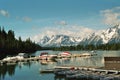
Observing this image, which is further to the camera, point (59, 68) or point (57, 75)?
point (59, 68)

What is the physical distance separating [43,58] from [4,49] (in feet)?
139

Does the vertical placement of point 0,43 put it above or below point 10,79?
above

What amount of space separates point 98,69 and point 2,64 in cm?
6855

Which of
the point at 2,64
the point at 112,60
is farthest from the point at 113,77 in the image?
the point at 2,64

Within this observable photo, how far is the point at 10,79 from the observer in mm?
86812

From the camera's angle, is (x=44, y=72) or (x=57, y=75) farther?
(x=44, y=72)

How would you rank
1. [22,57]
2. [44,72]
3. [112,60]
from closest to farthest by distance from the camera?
[112,60], [44,72], [22,57]

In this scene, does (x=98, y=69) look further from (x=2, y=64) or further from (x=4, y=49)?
(x=4, y=49)

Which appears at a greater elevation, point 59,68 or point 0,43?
point 0,43

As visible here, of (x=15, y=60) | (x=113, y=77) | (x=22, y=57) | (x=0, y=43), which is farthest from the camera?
(x=0, y=43)

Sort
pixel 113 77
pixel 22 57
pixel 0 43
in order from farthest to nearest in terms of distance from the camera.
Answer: pixel 0 43 < pixel 22 57 < pixel 113 77

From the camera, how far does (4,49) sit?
19638cm

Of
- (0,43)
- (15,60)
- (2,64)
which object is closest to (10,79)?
(2,64)

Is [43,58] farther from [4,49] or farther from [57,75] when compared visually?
[57,75]
